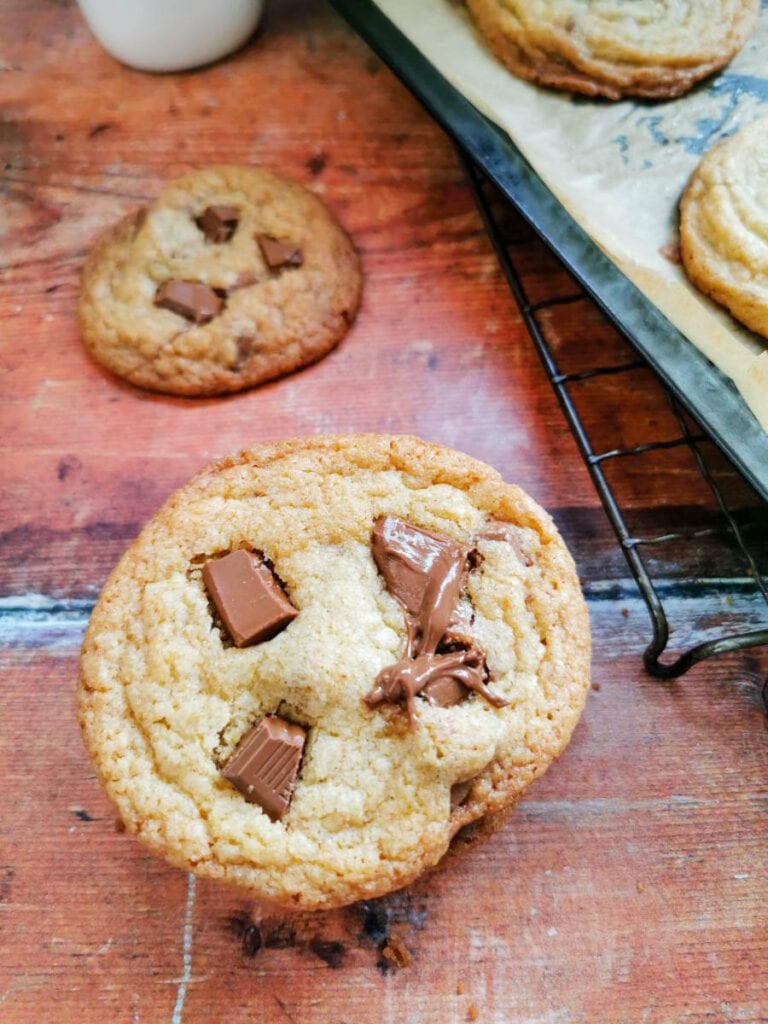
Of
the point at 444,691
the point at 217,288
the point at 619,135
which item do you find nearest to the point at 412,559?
the point at 444,691

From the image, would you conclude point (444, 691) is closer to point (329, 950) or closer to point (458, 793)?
point (458, 793)

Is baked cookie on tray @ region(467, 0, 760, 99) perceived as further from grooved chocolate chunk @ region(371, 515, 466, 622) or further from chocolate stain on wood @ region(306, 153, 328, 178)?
grooved chocolate chunk @ region(371, 515, 466, 622)

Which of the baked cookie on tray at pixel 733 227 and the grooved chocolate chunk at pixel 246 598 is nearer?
the grooved chocolate chunk at pixel 246 598

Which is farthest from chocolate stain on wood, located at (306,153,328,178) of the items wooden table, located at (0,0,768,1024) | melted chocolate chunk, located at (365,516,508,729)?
melted chocolate chunk, located at (365,516,508,729)

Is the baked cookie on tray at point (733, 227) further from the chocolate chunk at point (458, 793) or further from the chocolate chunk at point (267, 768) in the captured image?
the chocolate chunk at point (267, 768)

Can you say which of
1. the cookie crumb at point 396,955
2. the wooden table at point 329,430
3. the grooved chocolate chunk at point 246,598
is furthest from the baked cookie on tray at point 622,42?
the cookie crumb at point 396,955

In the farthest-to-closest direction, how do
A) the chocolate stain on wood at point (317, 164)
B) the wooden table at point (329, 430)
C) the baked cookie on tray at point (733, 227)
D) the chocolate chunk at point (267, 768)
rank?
the chocolate stain on wood at point (317, 164) < the baked cookie on tray at point (733, 227) < the wooden table at point (329, 430) < the chocolate chunk at point (267, 768)

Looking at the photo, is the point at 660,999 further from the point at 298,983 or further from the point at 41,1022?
the point at 41,1022
